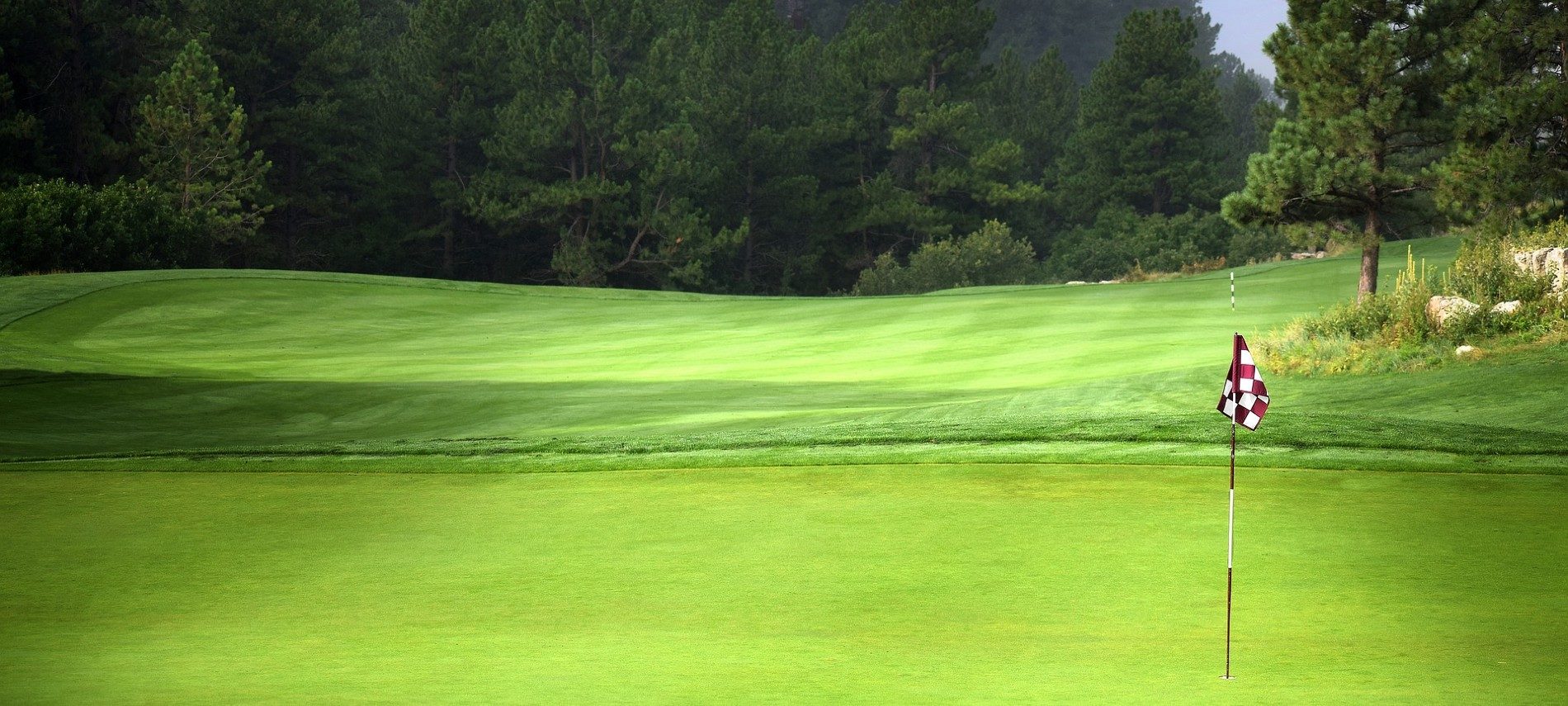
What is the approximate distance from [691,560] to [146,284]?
28012 mm

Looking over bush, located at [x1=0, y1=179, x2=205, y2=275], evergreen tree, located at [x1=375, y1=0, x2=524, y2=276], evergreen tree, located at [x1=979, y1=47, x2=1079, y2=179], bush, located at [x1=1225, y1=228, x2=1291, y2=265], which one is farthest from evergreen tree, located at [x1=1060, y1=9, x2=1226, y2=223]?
bush, located at [x1=0, y1=179, x2=205, y2=275]

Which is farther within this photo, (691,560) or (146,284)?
(146,284)

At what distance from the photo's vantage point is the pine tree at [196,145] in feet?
172

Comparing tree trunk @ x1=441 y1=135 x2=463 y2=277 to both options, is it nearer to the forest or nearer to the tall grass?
the forest

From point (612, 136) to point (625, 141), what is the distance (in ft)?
5.74

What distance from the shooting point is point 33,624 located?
333 inches

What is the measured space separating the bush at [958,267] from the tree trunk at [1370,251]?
36.2 metres

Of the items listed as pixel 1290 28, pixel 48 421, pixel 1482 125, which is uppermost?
pixel 1290 28

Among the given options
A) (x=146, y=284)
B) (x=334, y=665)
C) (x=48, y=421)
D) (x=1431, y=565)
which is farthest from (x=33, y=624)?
(x=146, y=284)

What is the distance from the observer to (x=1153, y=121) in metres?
70.2

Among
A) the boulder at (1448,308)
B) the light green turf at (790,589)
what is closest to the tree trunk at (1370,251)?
the boulder at (1448,308)

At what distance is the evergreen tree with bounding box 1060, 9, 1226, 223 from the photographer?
229 ft

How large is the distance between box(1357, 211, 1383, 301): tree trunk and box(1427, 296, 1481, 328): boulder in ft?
16.7

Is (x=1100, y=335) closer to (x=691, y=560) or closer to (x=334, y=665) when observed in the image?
(x=691, y=560)
